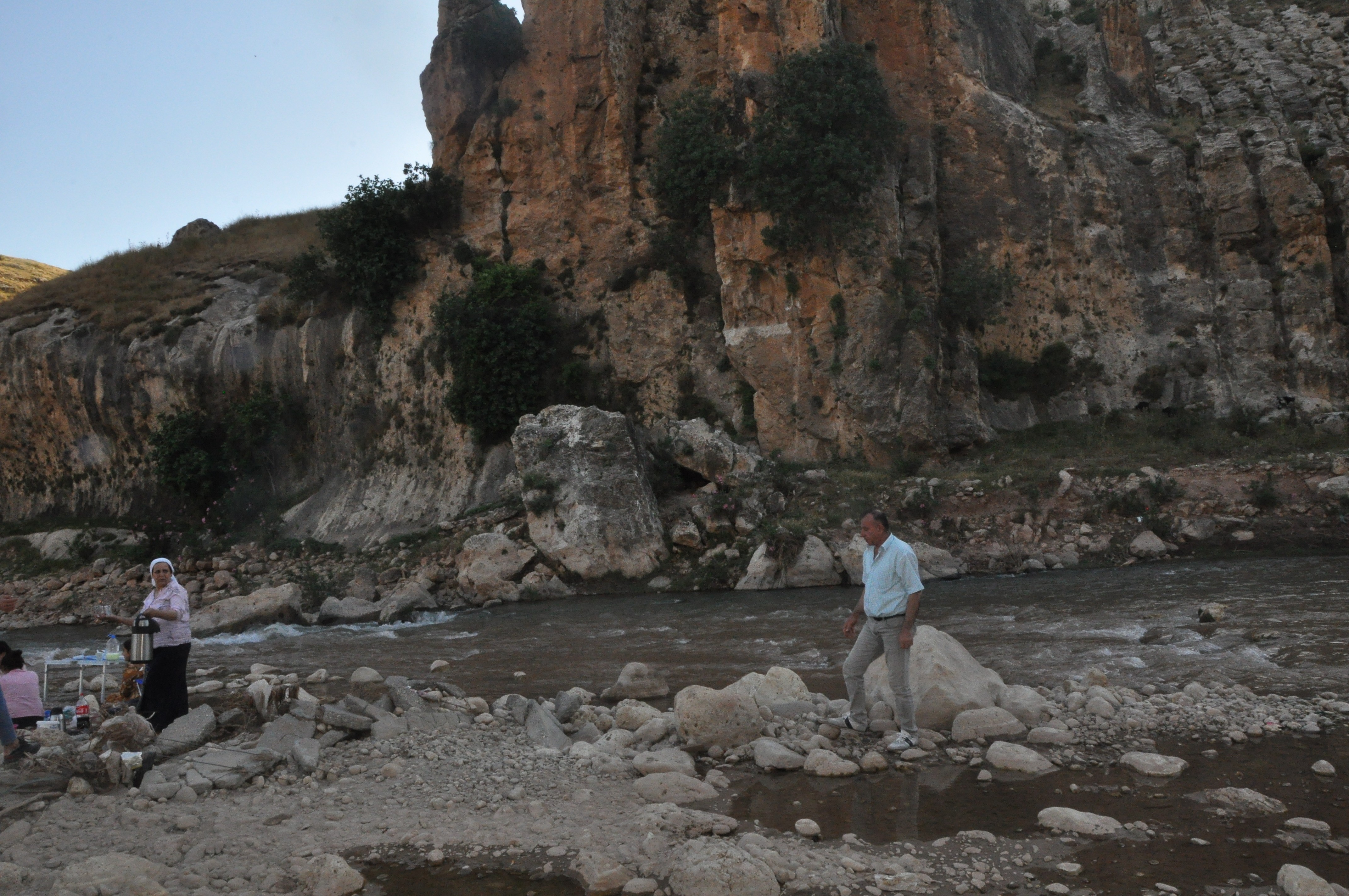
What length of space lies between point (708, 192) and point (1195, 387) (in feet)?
48.1

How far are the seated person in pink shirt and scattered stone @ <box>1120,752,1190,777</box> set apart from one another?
8.66 metres

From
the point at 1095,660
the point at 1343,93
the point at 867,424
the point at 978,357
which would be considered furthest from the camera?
the point at 1343,93

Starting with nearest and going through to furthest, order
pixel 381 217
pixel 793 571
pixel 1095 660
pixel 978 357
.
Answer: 1. pixel 1095 660
2. pixel 793 571
3. pixel 978 357
4. pixel 381 217

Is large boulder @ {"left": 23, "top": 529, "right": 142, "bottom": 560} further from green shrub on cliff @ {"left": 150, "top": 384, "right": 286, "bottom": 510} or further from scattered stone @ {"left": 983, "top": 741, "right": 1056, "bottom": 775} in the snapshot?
scattered stone @ {"left": 983, "top": 741, "right": 1056, "bottom": 775}

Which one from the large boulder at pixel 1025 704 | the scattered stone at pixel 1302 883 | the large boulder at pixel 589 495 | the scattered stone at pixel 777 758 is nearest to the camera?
the scattered stone at pixel 1302 883

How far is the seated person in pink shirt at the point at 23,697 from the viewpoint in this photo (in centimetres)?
754

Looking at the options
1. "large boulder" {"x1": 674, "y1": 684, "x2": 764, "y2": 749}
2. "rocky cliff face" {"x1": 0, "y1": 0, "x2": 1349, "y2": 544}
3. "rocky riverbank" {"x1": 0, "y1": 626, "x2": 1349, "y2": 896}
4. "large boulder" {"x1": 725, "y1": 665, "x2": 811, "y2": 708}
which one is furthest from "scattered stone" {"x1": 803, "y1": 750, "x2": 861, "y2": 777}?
"rocky cliff face" {"x1": 0, "y1": 0, "x2": 1349, "y2": 544}

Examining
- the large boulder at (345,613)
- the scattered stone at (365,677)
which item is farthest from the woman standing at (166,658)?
the large boulder at (345,613)

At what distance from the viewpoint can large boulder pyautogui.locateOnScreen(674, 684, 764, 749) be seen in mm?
6883

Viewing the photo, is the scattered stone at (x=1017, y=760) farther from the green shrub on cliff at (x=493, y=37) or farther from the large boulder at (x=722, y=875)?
the green shrub on cliff at (x=493, y=37)

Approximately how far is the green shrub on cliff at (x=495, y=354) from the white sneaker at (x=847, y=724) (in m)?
20.6

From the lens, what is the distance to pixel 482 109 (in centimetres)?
2977

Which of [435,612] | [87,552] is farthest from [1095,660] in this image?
[87,552]

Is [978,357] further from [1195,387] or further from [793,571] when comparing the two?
[793,571]
